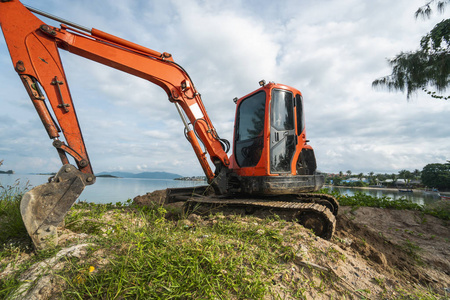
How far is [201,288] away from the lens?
162cm

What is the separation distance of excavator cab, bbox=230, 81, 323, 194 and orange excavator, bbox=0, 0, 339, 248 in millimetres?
19

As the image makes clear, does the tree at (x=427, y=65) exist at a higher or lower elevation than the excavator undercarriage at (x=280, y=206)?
higher

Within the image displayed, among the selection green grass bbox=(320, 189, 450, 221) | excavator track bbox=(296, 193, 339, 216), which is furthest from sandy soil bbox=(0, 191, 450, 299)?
green grass bbox=(320, 189, 450, 221)

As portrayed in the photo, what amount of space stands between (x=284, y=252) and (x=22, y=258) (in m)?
2.68

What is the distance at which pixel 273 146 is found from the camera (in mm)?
4328

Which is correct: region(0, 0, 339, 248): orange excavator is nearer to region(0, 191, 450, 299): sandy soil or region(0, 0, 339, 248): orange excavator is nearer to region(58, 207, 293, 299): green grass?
region(0, 191, 450, 299): sandy soil

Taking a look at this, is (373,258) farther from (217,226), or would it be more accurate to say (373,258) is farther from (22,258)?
(22,258)

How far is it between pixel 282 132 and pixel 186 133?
1.96 m

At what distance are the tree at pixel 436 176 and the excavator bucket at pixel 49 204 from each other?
184 feet

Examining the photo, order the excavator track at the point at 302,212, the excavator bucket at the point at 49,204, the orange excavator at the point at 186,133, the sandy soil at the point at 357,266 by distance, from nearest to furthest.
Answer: the sandy soil at the point at 357,266 < the excavator bucket at the point at 49,204 < the orange excavator at the point at 186,133 < the excavator track at the point at 302,212

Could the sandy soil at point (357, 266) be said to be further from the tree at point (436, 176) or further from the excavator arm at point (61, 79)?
the tree at point (436, 176)

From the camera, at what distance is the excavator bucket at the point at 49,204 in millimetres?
2502

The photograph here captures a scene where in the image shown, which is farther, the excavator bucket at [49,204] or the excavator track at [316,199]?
the excavator track at [316,199]

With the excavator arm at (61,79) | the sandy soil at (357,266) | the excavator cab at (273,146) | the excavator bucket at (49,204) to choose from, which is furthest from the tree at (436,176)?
the excavator bucket at (49,204)
